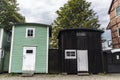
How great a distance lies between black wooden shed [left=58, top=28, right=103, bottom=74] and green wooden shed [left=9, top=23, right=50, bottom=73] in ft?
6.38

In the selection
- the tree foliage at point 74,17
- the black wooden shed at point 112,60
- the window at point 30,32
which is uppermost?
the tree foliage at point 74,17

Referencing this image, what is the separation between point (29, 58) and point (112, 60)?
368 inches

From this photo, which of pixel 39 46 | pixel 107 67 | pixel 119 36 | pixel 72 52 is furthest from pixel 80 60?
pixel 119 36

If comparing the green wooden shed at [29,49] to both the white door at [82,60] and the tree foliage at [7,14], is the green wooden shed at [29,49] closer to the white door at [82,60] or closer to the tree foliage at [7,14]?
the white door at [82,60]

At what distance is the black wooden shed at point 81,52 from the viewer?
55.2 ft

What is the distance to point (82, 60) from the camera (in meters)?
17.0

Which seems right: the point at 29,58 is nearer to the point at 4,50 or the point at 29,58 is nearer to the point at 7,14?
the point at 4,50

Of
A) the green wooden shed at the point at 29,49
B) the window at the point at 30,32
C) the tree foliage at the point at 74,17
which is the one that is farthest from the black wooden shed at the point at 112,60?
the tree foliage at the point at 74,17

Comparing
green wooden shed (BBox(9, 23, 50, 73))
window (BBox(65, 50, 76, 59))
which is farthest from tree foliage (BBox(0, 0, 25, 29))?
window (BBox(65, 50, 76, 59))

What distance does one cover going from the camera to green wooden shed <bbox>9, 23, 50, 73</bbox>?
55.4 feet

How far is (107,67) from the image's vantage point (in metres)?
17.9

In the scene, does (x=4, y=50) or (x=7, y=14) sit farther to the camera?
(x=7, y=14)

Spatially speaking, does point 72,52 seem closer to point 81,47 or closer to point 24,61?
point 81,47

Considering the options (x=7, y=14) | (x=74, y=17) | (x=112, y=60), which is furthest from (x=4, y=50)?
(x=74, y=17)
